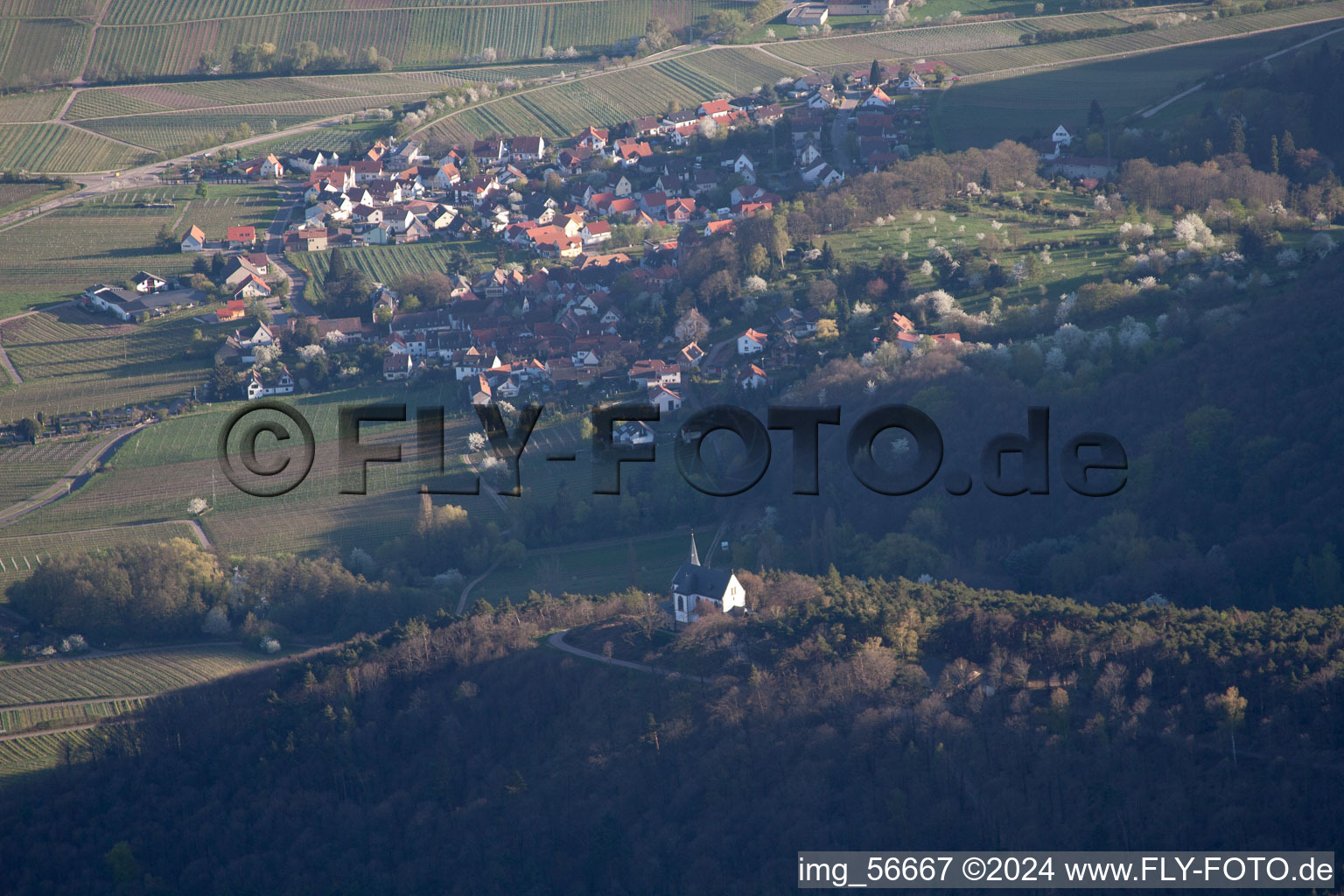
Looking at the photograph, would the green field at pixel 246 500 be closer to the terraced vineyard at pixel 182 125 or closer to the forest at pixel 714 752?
the forest at pixel 714 752

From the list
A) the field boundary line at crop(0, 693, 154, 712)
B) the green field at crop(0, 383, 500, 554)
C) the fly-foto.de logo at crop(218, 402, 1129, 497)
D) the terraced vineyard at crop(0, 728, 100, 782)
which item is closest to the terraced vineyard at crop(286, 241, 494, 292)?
the fly-foto.de logo at crop(218, 402, 1129, 497)

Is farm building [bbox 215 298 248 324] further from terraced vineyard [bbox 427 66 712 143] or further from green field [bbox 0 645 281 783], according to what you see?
terraced vineyard [bbox 427 66 712 143]

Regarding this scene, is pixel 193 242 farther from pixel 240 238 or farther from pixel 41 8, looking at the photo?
pixel 41 8

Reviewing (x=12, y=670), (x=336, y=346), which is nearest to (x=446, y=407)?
(x=336, y=346)

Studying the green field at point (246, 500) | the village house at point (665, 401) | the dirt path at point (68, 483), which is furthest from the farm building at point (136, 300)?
the village house at point (665, 401)

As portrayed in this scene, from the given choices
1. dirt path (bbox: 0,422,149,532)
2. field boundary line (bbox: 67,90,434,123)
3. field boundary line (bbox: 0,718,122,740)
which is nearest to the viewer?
field boundary line (bbox: 0,718,122,740)

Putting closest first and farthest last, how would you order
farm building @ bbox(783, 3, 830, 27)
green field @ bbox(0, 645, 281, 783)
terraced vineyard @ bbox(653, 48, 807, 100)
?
green field @ bbox(0, 645, 281, 783), terraced vineyard @ bbox(653, 48, 807, 100), farm building @ bbox(783, 3, 830, 27)
